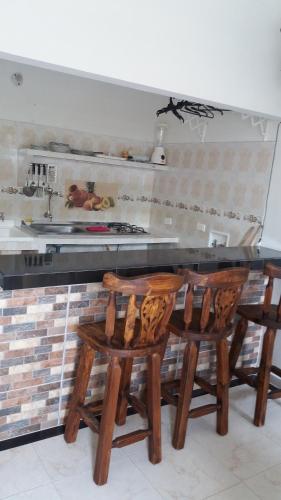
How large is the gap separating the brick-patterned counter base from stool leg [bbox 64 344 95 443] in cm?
10

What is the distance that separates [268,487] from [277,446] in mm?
316

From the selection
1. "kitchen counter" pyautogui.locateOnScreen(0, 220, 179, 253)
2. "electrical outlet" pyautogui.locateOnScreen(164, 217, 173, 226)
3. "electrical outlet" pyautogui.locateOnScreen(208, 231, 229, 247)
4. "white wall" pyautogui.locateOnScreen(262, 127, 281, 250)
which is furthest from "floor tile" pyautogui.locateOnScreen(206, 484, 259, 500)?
"electrical outlet" pyautogui.locateOnScreen(164, 217, 173, 226)

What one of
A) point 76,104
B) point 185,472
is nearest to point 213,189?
point 76,104

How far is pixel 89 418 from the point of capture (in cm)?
176

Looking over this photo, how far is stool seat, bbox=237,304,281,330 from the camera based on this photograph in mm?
2134

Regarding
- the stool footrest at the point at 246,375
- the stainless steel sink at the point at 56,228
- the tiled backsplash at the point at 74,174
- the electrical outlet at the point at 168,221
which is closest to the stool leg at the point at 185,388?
the stool footrest at the point at 246,375

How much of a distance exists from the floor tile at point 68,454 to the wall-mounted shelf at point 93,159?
7.26 ft

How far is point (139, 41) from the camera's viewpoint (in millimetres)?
1860

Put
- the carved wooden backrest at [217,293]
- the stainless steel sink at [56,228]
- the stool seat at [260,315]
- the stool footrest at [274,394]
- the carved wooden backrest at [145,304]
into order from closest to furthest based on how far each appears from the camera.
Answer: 1. the carved wooden backrest at [145,304]
2. the carved wooden backrest at [217,293]
3. the stool seat at [260,315]
4. the stool footrest at [274,394]
5. the stainless steel sink at [56,228]

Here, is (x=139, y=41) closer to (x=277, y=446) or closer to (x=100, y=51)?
(x=100, y=51)

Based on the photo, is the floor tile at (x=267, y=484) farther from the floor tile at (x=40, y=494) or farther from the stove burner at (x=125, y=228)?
the stove burner at (x=125, y=228)

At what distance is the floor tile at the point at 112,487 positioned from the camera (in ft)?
5.36

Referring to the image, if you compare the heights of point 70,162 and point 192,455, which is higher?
point 70,162

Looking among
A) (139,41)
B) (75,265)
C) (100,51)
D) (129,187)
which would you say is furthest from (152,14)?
(129,187)
